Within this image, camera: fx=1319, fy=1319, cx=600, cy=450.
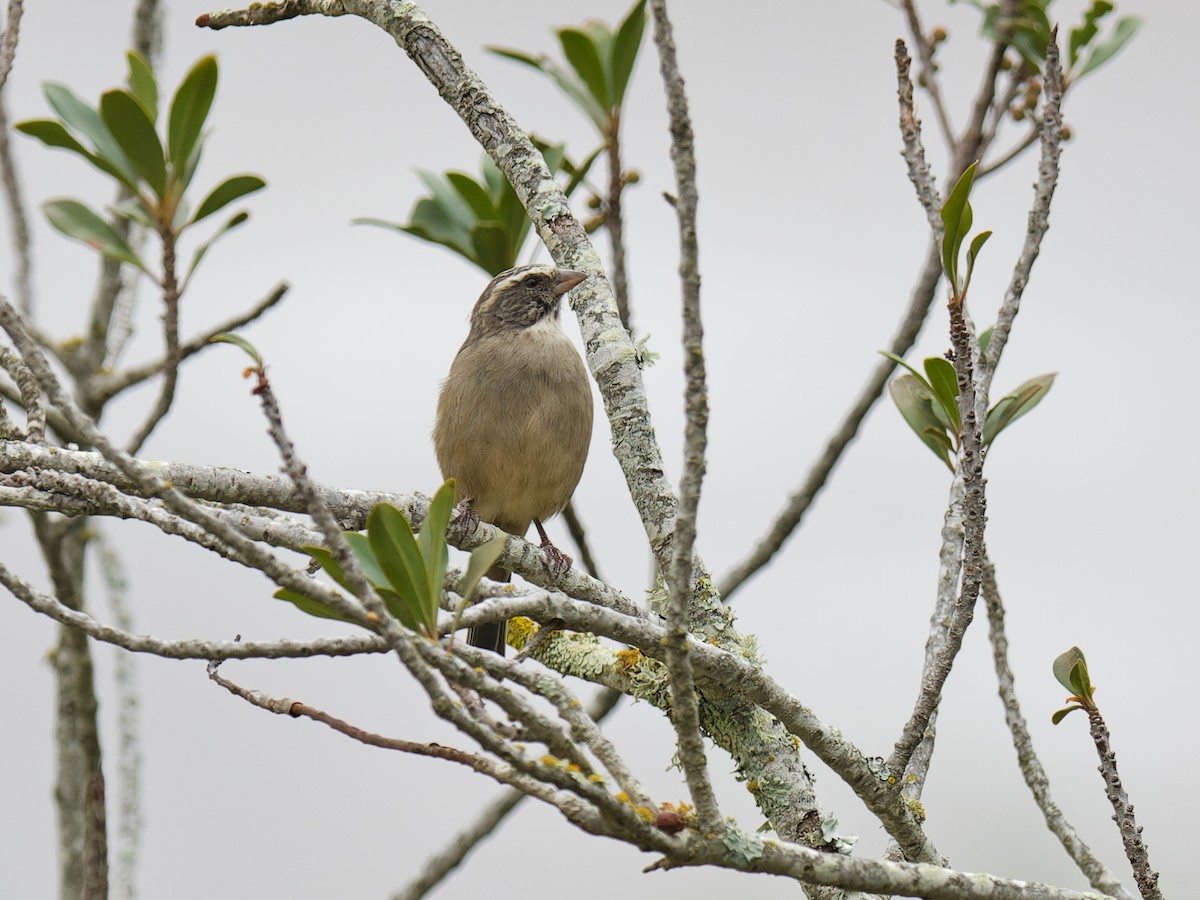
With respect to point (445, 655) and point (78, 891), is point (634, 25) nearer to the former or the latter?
point (445, 655)

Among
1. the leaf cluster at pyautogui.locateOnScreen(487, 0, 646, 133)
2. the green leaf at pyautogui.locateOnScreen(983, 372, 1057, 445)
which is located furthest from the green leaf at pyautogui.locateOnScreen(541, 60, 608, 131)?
the green leaf at pyautogui.locateOnScreen(983, 372, 1057, 445)

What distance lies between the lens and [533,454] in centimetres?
447

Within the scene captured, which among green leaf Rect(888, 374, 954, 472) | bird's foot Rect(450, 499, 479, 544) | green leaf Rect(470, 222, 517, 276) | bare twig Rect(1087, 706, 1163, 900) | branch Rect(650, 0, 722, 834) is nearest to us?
branch Rect(650, 0, 722, 834)

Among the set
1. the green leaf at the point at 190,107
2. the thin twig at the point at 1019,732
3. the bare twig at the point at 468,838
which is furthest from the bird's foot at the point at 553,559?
the green leaf at the point at 190,107

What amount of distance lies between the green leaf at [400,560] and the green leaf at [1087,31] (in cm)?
328

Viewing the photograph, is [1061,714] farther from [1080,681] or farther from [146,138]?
[146,138]

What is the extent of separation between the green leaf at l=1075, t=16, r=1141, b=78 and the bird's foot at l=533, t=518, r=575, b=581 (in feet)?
7.46

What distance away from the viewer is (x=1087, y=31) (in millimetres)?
4309

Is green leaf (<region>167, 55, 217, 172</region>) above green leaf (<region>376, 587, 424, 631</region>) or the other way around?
above

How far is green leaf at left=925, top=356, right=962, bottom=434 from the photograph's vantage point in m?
2.67

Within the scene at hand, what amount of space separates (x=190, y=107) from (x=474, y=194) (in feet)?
3.93

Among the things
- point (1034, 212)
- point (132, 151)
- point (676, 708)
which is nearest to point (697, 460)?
point (676, 708)

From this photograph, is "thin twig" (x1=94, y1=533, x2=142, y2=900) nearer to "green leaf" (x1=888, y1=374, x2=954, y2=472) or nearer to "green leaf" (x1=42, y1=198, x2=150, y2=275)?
"green leaf" (x1=42, y1=198, x2=150, y2=275)

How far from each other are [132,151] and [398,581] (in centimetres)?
190
